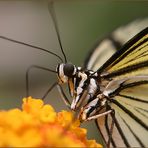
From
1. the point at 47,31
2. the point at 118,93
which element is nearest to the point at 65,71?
the point at 118,93

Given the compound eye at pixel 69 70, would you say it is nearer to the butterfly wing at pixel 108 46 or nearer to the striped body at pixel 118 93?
the striped body at pixel 118 93

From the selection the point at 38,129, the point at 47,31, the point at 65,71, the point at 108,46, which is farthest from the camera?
the point at 47,31

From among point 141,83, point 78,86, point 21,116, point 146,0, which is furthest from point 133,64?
point 146,0

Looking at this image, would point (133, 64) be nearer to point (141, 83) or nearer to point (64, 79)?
point (141, 83)

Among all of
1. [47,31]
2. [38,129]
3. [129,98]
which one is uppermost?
[47,31]

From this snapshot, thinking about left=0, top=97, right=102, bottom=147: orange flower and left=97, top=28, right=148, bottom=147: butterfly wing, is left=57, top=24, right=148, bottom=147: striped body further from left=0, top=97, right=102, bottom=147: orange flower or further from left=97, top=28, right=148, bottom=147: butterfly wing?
left=0, top=97, right=102, bottom=147: orange flower

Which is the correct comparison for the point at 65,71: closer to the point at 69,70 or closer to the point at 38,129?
the point at 69,70
